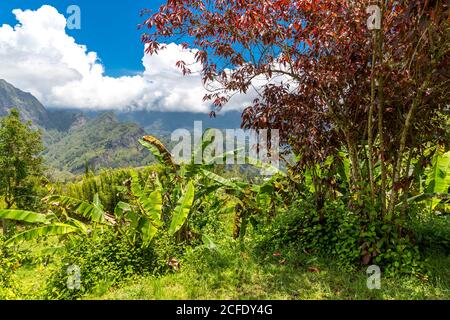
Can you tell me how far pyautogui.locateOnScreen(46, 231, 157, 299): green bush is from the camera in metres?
5.26

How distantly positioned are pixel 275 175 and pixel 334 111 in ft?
6.89

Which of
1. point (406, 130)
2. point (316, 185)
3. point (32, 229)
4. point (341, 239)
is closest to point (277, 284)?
point (341, 239)

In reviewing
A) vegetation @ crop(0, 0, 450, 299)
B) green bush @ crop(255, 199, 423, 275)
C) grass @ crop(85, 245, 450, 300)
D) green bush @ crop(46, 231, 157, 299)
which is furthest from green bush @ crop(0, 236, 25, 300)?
green bush @ crop(255, 199, 423, 275)

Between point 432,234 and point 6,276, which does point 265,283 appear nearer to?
point 432,234

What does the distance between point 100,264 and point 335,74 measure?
4616 mm

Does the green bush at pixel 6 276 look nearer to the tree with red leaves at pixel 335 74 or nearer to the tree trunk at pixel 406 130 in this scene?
the tree with red leaves at pixel 335 74

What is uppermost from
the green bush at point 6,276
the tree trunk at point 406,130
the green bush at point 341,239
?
the tree trunk at point 406,130

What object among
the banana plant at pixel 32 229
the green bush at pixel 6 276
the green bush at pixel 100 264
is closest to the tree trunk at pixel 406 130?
the green bush at pixel 100 264

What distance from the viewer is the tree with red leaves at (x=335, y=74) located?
15.0 ft

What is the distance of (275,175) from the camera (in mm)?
7133

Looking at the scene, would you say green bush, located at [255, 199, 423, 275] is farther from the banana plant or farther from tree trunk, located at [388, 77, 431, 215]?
the banana plant

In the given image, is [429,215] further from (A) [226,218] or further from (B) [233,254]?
(A) [226,218]

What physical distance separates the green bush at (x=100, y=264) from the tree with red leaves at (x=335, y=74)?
9.56 feet

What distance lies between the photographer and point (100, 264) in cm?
564
